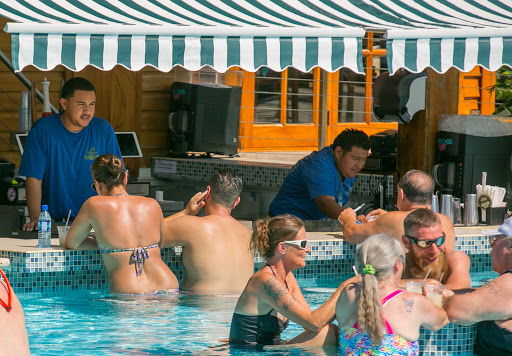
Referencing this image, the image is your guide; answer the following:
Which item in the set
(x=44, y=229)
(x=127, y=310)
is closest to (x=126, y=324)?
(x=127, y=310)

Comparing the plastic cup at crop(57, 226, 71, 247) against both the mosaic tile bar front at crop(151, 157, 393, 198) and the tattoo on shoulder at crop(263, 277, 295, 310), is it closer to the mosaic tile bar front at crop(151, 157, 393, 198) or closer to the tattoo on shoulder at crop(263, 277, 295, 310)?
the tattoo on shoulder at crop(263, 277, 295, 310)

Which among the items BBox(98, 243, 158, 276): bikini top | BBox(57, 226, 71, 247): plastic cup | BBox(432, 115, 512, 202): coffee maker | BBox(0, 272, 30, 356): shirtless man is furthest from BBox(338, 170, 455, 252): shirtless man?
BBox(0, 272, 30, 356): shirtless man

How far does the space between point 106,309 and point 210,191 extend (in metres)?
1.15

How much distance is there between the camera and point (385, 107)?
986cm

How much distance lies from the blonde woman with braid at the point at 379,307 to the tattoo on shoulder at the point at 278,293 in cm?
53

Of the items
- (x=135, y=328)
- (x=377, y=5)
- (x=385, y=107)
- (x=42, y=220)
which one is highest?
(x=377, y=5)

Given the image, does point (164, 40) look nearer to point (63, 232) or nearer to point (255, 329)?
point (63, 232)

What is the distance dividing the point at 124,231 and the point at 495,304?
9.27ft

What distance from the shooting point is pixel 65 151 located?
26.0ft

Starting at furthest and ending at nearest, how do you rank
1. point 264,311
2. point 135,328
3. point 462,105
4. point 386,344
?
1. point 462,105
2. point 135,328
3. point 264,311
4. point 386,344

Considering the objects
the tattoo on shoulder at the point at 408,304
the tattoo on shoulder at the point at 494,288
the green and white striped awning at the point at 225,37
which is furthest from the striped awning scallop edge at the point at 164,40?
the tattoo on shoulder at the point at 408,304

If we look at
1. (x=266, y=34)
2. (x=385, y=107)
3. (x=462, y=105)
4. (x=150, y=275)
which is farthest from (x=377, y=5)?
(x=462, y=105)

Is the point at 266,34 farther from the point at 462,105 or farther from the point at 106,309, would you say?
the point at 462,105

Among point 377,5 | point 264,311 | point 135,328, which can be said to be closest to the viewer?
point 264,311
